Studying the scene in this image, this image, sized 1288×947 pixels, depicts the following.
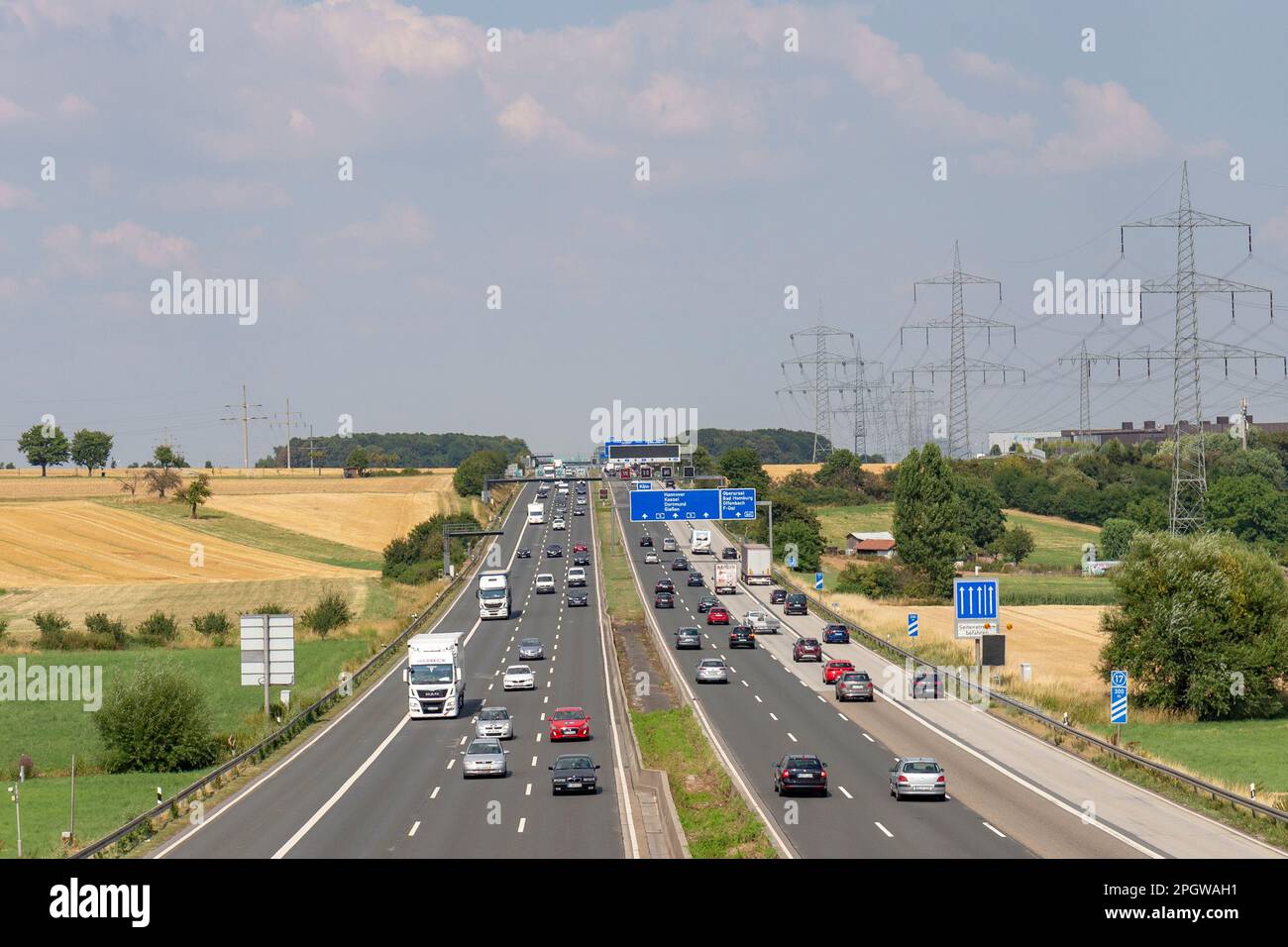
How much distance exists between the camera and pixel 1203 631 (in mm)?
60656

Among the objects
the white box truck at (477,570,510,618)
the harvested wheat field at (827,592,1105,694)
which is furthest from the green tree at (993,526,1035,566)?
the white box truck at (477,570,510,618)

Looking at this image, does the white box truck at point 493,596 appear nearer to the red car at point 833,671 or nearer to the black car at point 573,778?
the red car at point 833,671

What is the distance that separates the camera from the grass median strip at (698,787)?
2978 cm

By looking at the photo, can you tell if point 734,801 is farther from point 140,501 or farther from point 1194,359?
point 140,501

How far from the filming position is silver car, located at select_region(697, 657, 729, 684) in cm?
6719

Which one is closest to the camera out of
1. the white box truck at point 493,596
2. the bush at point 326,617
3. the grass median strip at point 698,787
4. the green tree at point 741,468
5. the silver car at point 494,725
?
the grass median strip at point 698,787

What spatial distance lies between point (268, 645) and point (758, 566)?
221ft

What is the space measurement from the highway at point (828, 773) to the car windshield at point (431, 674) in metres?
11.1

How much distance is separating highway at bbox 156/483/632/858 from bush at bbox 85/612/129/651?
77.0 ft

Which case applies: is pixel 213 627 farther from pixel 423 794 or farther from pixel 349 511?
pixel 349 511

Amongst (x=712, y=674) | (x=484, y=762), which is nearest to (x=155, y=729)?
(x=484, y=762)

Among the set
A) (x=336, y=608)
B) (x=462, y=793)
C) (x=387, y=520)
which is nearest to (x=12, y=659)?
(x=336, y=608)

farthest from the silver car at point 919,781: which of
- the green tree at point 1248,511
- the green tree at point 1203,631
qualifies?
the green tree at point 1248,511
